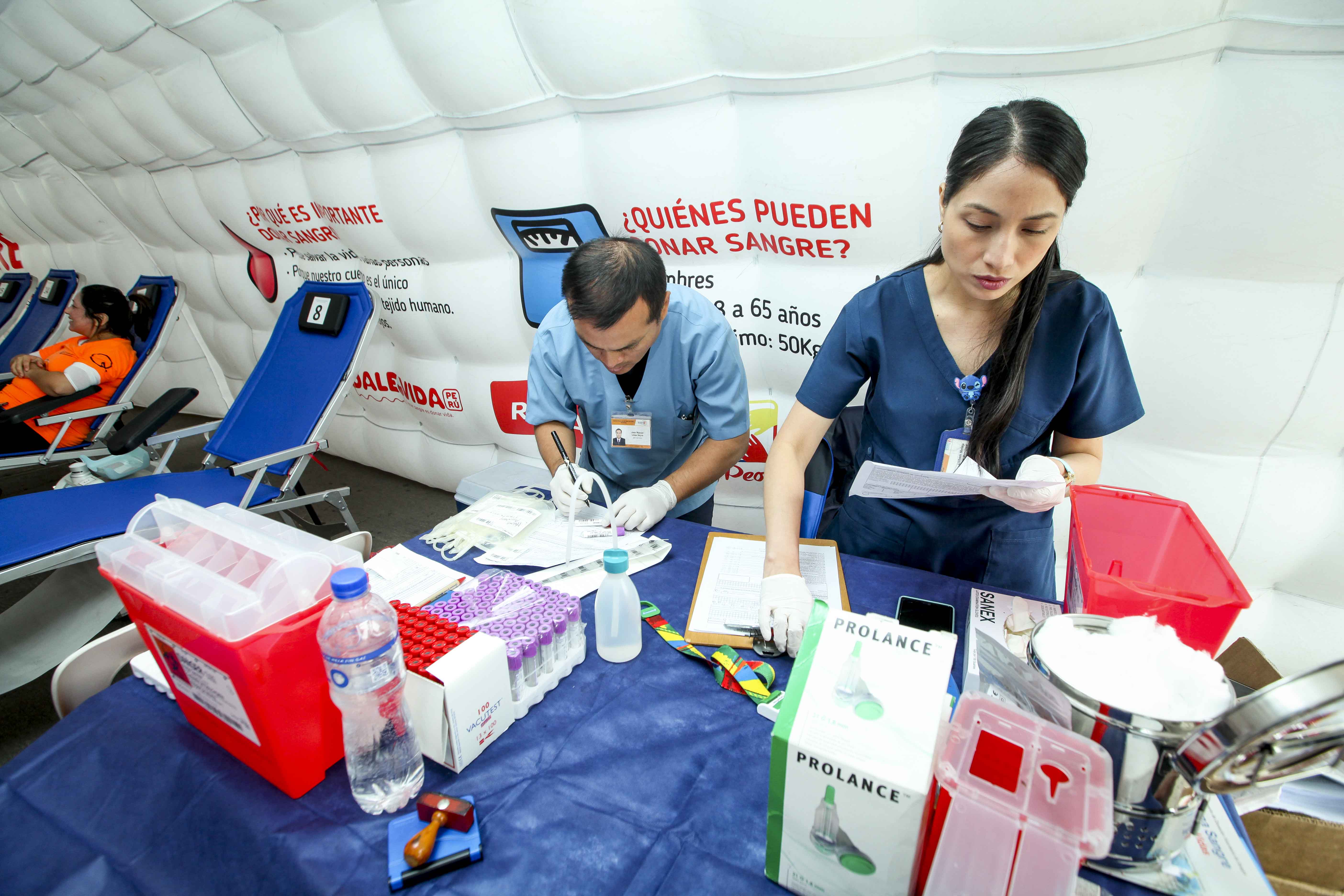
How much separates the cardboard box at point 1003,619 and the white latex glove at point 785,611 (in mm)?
247

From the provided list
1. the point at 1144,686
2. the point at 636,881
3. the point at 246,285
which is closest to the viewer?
the point at 1144,686

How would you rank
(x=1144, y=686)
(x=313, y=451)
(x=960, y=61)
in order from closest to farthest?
(x=1144, y=686) → (x=960, y=61) → (x=313, y=451)

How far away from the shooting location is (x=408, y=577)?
1.16m

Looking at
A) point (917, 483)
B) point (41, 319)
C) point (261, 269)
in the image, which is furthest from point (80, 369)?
point (917, 483)

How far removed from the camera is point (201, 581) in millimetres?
771

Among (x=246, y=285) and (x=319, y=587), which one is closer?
(x=319, y=587)

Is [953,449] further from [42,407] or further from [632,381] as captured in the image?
[42,407]

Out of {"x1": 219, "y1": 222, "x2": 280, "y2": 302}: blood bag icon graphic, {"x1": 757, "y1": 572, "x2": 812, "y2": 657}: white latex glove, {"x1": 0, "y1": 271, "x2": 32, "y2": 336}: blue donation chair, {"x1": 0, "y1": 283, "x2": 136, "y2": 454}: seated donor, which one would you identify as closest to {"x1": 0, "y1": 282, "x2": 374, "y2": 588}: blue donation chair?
{"x1": 219, "y1": 222, "x2": 280, "y2": 302}: blood bag icon graphic

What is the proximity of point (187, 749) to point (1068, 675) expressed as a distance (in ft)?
3.77

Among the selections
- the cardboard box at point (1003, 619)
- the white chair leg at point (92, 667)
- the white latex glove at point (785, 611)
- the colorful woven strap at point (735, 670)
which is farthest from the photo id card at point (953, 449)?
the white chair leg at point (92, 667)

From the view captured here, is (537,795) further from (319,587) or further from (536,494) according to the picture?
(536,494)

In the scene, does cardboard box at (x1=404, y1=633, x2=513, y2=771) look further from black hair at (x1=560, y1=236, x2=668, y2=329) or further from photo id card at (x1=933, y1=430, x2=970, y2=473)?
photo id card at (x1=933, y1=430, x2=970, y2=473)

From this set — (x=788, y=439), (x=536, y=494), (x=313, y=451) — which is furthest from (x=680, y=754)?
(x=313, y=451)

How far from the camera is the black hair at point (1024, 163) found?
0.91 m
